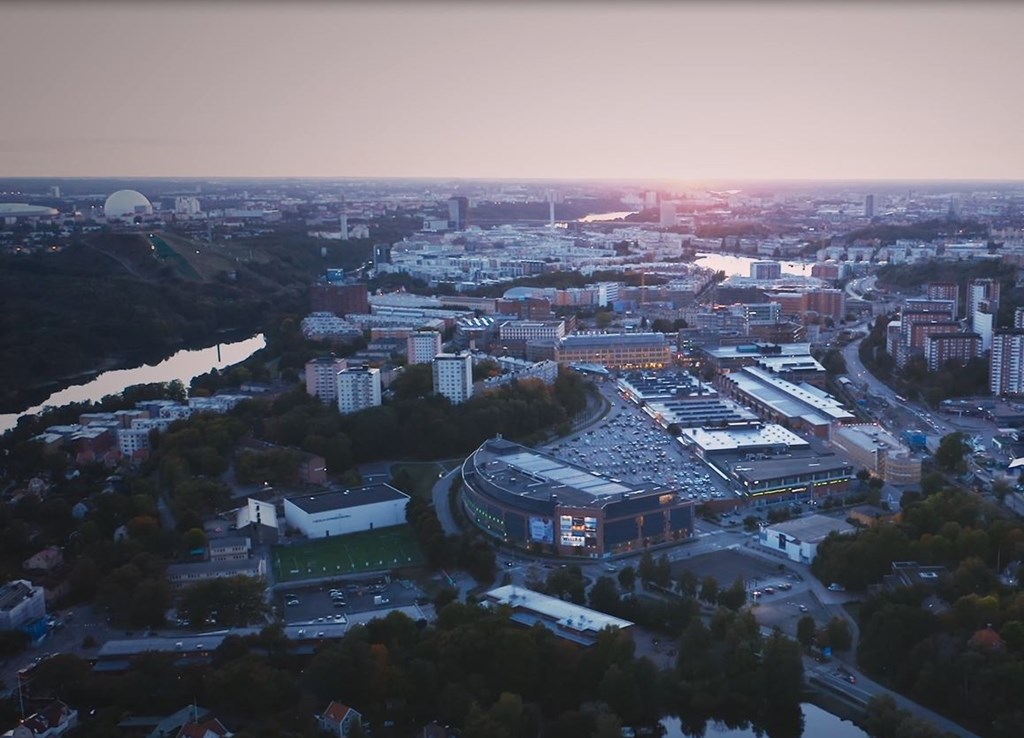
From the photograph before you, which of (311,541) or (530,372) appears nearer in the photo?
(311,541)

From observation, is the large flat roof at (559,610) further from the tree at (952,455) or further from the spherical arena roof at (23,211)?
the spherical arena roof at (23,211)

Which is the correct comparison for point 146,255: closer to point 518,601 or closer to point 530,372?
point 530,372

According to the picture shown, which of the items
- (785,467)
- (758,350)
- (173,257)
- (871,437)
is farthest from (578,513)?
(173,257)

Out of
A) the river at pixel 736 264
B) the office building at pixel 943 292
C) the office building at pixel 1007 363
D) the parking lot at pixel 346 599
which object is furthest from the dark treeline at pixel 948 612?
the river at pixel 736 264

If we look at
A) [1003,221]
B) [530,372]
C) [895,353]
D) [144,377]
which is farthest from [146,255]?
[1003,221]

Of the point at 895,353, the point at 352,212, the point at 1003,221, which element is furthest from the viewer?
the point at 352,212

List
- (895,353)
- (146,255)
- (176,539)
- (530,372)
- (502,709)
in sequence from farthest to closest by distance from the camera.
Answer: (146,255) → (895,353) → (530,372) → (176,539) → (502,709)

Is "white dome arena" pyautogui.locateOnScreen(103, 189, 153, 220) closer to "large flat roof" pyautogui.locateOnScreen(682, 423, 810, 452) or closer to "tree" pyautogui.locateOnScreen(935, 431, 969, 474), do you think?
"large flat roof" pyautogui.locateOnScreen(682, 423, 810, 452)
